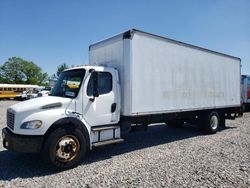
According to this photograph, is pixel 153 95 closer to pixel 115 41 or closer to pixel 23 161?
pixel 115 41

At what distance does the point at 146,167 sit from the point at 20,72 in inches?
3698

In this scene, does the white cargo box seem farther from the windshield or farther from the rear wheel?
the windshield

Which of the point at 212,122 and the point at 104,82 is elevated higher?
the point at 104,82

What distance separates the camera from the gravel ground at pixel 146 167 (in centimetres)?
454

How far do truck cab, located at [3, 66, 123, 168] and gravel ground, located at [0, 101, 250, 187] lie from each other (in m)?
0.55

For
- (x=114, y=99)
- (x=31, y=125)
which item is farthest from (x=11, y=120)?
(x=114, y=99)

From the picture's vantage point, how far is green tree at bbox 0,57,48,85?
281 ft

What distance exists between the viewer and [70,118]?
5.44 m

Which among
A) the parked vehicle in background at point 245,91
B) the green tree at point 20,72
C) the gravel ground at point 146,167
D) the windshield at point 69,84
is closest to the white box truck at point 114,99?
the windshield at point 69,84

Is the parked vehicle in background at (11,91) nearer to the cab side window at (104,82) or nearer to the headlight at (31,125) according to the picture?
the cab side window at (104,82)

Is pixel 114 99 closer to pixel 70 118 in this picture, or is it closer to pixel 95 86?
pixel 95 86

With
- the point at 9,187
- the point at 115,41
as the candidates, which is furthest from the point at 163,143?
the point at 9,187

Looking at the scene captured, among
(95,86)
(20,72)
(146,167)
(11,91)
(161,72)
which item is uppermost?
(20,72)

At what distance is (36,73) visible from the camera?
9062 cm
